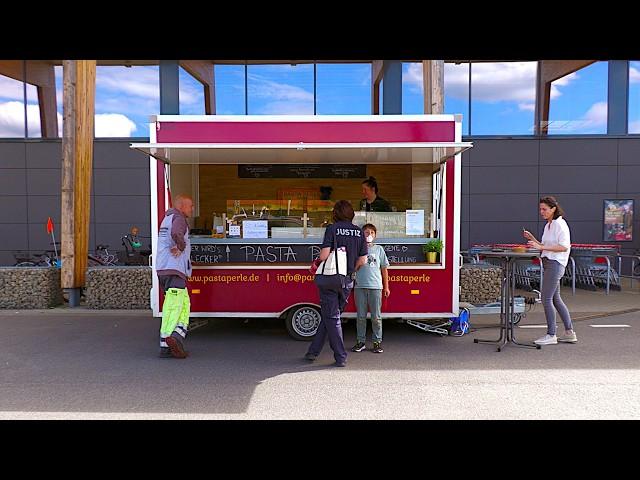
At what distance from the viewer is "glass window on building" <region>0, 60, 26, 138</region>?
1380cm

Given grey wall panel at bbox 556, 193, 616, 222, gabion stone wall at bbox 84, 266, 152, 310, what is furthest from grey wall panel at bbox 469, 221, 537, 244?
gabion stone wall at bbox 84, 266, 152, 310

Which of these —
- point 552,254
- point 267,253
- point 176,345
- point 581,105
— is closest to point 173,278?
point 176,345

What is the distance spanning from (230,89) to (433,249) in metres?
8.98

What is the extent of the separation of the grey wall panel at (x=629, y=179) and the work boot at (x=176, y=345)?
40.1 ft

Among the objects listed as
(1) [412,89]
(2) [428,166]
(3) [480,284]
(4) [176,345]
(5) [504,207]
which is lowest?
(4) [176,345]

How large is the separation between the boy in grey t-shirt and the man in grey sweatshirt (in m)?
2.02

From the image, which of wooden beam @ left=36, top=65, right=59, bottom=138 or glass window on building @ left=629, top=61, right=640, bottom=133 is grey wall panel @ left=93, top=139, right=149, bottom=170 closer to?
A: wooden beam @ left=36, top=65, right=59, bottom=138

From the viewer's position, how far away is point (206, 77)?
44.9 ft

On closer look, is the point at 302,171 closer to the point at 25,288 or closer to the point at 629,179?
the point at 25,288

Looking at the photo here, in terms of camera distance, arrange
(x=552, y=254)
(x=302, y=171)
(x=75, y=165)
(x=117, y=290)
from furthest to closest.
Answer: (x=302, y=171)
(x=75, y=165)
(x=117, y=290)
(x=552, y=254)

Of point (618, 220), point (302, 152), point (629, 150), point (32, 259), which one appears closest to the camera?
point (302, 152)

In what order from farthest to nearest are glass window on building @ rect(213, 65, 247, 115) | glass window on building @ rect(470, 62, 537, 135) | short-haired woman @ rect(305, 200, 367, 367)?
glass window on building @ rect(470, 62, 537, 135)
glass window on building @ rect(213, 65, 247, 115)
short-haired woman @ rect(305, 200, 367, 367)
